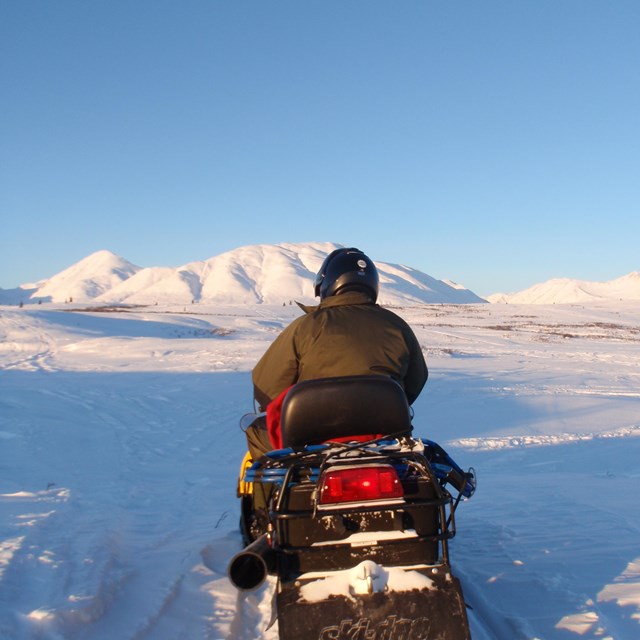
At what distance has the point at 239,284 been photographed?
472 ft

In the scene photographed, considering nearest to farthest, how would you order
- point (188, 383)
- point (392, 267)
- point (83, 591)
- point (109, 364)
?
point (83, 591)
point (188, 383)
point (109, 364)
point (392, 267)

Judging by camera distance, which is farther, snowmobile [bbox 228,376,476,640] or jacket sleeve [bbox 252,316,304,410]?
jacket sleeve [bbox 252,316,304,410]

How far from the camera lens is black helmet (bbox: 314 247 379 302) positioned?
3973 mm

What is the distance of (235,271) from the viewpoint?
158375 millimetres

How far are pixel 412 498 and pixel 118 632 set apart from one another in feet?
5.44

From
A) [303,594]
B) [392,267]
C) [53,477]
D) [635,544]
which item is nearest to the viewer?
[303,594]

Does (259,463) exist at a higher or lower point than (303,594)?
higher

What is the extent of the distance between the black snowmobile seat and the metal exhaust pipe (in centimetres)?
60

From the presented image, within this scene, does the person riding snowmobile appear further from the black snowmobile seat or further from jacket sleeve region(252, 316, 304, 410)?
the black snowmobile seat

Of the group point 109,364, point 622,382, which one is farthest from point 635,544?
point 109,364

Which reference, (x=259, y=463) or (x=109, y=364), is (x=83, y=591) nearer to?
(x=259, y=463)

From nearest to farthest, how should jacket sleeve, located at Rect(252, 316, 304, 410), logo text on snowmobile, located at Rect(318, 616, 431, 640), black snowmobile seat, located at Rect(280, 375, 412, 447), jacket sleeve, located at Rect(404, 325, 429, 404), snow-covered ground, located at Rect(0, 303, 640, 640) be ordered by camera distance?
logo text on snowmobile, located at Rect(318, 616, 431, 640) < black snowmobile seat, located at Rect(280, 375, 412, 447) < snow-covered ground, located at Rect(0, 303, 640, 640) < jacket sleeve, located at Rect(252, 316, 304, 410) < jacket sleeve, located at Rect(404, 325, 429, 404)

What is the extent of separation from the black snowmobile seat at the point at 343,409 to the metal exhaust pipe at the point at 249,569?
0.60m

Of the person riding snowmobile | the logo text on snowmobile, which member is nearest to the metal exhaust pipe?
the logo text on snowmobile
